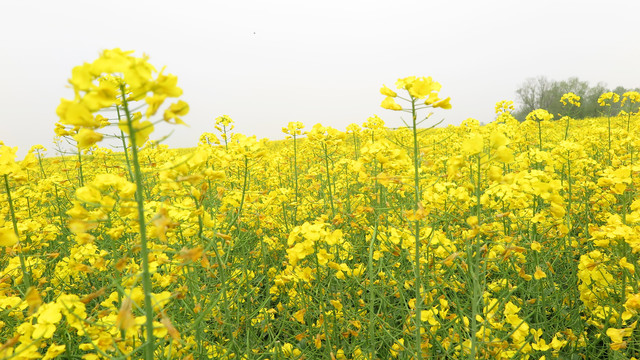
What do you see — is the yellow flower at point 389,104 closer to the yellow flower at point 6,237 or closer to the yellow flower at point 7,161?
the yellow flower at point 6,237

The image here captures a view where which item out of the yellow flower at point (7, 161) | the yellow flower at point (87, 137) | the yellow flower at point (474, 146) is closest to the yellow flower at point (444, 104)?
the yellow flower at point (474, 146)

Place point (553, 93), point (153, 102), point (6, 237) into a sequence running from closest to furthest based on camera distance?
1. point (153, 102)
2. point (6, 237)
3. point (553, 93)

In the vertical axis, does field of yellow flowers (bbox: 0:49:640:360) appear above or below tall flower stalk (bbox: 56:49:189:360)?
below

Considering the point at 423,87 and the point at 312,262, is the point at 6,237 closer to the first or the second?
the point at 312,262

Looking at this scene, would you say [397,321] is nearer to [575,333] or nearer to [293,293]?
[293,293]

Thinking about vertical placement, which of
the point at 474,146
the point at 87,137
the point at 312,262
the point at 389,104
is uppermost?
the point at 389,104

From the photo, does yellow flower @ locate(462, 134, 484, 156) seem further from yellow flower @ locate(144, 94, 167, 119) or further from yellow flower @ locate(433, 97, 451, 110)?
yellow flower @ locate(144, 94, 167, 119)

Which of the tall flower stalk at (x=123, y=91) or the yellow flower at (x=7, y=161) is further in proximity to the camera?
the yellow flower at (x=7, y=161)

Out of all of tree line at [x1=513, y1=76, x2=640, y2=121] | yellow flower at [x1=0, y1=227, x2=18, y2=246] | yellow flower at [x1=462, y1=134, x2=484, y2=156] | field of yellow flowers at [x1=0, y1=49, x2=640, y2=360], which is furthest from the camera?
tree line at [x1=513, y1=76, x2=640, y2=121]

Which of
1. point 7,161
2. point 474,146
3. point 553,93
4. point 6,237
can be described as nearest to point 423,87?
point 474,146

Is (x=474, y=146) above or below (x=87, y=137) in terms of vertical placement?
below

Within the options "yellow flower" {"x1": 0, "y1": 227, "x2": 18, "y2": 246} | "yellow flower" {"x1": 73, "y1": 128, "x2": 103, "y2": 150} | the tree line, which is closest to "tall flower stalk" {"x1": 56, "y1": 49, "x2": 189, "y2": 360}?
"yellow flower" {"x1": 73, "y1": 128, "x2": 103, "y2": 150}

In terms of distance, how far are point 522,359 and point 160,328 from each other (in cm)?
212

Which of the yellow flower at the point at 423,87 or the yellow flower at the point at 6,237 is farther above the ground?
the yellow flower at the point at 423,87
